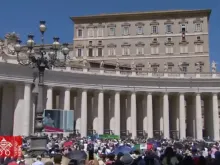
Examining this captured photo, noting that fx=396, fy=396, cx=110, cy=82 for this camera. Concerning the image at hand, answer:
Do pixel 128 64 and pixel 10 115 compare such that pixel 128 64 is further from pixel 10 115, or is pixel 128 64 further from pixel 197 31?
pixel 10 115

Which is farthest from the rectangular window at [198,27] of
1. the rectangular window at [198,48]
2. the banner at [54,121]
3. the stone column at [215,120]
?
the banner at [54,121]

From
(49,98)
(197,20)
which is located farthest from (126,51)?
(49,98)

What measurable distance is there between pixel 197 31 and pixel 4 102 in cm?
4414

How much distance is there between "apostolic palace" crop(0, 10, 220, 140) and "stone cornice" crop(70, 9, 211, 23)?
0.20m

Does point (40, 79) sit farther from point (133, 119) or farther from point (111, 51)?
point (111, 51)

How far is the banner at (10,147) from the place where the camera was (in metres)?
19.8

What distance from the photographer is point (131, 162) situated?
1320 centimetres

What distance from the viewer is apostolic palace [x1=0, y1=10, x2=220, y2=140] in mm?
55094

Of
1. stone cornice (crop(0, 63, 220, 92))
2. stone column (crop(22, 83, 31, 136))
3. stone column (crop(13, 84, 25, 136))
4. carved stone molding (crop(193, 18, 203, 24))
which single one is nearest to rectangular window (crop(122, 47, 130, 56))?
carved stone molding (crop(193, 18, 203, 24))

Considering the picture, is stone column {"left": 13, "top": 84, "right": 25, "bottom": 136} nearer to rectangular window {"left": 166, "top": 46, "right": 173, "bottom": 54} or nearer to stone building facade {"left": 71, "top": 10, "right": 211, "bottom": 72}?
stone building facade {"left": 71, "top": 10, "right": 211, "bottom": 72}

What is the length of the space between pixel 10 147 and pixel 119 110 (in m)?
41.4

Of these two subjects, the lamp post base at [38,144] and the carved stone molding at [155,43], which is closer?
the lamp post base at [38,144]

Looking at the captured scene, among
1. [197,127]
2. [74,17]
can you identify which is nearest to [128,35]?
[74,17]

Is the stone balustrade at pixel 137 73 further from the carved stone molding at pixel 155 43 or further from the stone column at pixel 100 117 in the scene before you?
the carved stone molding at pixel 155 43
